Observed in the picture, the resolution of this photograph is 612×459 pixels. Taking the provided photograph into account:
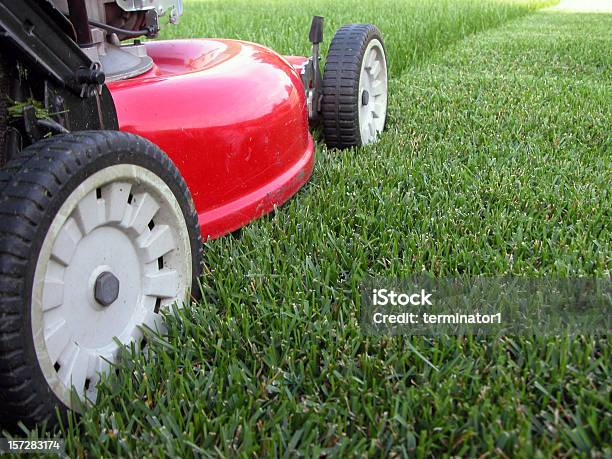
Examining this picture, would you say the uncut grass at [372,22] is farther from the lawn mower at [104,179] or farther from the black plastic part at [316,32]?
the lawn mower at [104,179]

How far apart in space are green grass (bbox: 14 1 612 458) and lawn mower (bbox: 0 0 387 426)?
3.3 inches

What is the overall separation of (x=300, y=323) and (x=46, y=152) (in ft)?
1.99

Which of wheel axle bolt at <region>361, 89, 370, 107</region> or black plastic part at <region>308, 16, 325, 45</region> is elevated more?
black plastic part at <region>308, 16, 325, 45</region>

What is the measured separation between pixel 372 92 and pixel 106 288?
1.95 meters

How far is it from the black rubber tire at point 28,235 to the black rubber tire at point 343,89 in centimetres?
152

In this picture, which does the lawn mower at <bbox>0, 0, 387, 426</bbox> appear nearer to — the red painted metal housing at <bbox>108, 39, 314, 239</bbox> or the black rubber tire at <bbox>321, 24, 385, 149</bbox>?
the red painted metal housing at <bbox>108, 39, 314, 239</bbox>

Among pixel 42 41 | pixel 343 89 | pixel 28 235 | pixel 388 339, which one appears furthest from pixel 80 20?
pixel 343 89

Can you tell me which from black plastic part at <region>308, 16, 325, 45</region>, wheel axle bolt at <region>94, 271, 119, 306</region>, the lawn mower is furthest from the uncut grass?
wheel axle bolt at <region>94, 271, 119, 306</region>

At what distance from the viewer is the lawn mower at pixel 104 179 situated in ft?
3.43

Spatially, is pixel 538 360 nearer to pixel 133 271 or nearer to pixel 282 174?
pixel 133 271

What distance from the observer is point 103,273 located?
4.05ft

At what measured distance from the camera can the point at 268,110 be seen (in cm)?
193

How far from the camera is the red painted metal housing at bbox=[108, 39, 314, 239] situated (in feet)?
5.41

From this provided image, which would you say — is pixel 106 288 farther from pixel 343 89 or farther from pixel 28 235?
pixel 343 89
